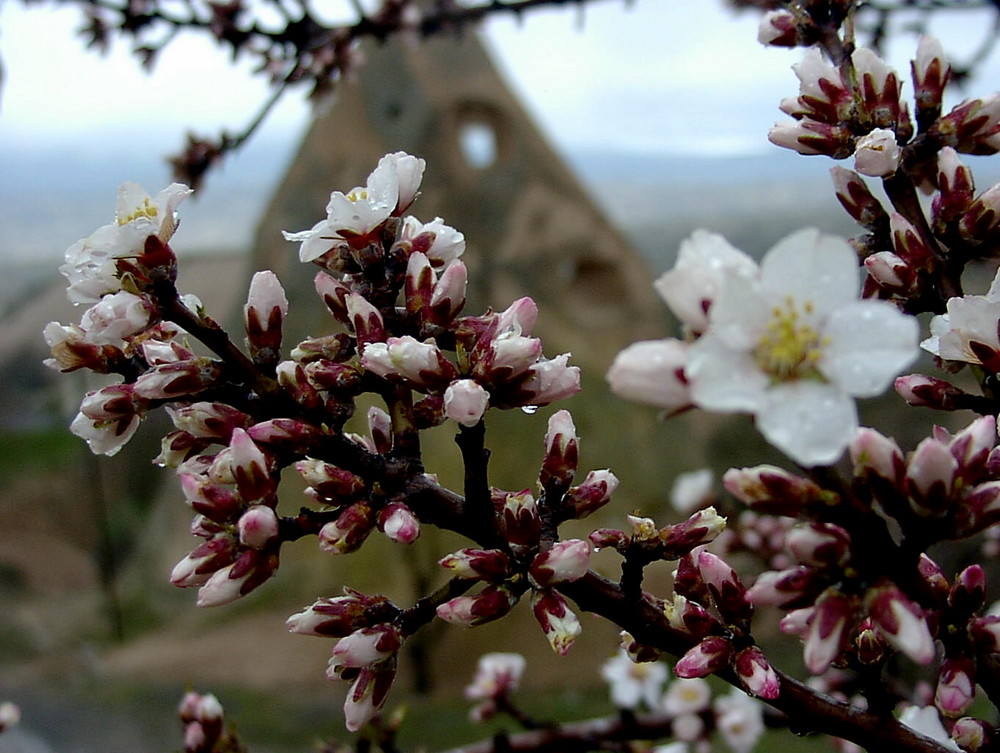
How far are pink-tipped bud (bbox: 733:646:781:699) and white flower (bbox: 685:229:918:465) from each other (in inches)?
7.9

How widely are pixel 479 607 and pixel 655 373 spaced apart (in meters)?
0.19

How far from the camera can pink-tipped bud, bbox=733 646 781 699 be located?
45 cm

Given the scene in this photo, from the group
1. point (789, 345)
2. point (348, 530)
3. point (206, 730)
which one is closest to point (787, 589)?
point (789, 345)

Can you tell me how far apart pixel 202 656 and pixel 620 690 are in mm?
2397

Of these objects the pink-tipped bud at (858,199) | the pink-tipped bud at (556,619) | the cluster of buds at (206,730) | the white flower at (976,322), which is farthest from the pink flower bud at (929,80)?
the cluster of buds at (206,730)

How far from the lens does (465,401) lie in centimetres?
42

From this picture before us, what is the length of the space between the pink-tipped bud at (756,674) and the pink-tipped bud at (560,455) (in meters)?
0.14

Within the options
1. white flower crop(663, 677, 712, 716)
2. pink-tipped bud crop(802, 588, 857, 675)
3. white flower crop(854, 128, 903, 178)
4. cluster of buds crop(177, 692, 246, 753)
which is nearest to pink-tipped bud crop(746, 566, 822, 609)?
pink-tipped bud crop(802, 588, 857, 675)

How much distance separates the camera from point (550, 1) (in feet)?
4.66

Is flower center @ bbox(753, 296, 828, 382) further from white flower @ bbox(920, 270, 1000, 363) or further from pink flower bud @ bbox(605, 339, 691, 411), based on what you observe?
white flower @ bbox(920, 270, 1000, 363)

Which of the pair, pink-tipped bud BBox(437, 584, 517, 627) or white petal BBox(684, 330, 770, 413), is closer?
white petal BBox(684, 330, 770, 413)

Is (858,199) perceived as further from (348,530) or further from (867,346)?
(348,530)

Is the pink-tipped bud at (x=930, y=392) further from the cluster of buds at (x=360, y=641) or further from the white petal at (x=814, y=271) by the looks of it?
the cluster of buds at (x=360, y=641)

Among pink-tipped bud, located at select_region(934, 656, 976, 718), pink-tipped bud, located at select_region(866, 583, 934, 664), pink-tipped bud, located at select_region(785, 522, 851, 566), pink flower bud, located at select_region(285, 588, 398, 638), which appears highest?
pink-tipped bud, located at select_region(785, 522, 851, 566)
